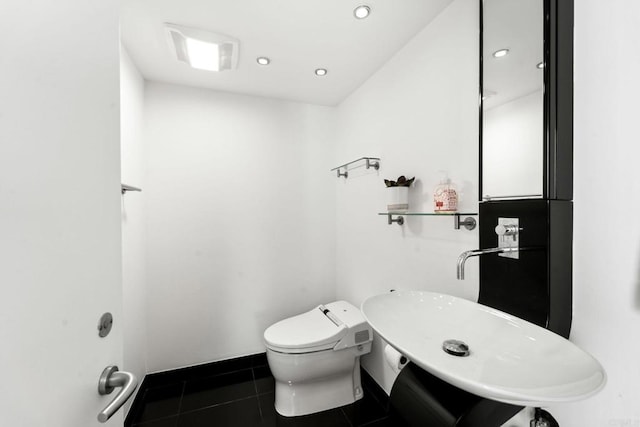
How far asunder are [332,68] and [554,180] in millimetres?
1449

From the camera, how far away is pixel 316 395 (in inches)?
65.4

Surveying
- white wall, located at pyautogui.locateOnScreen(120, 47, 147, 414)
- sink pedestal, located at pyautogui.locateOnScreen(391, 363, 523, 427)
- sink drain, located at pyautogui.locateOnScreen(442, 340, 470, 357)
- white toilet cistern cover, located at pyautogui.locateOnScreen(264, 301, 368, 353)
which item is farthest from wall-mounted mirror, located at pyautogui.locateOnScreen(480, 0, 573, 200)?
white wall, located at pyautogui.locateOnScreen(120, 47, 147, 414)

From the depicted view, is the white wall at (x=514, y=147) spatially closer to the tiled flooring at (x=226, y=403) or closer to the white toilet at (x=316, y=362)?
the white toilet at (x=316, y=362)

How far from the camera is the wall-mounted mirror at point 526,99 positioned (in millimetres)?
803

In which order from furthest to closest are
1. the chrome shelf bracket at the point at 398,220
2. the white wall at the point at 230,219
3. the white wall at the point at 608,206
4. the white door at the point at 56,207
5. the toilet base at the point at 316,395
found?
the white wall at the point at 230,219 → the toilet base at the point at 316,395 → the chrome shelf bracket at the point at 398,220 → the white wall at the point at 608,206 → the white door at the point at 56,207

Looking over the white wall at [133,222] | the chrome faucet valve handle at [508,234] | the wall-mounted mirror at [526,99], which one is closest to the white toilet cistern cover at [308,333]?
the white wall at [133,222]

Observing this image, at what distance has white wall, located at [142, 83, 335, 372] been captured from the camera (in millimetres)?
1934

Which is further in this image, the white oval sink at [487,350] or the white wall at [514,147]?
the white wall at [514,147]

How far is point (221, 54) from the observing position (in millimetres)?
1584

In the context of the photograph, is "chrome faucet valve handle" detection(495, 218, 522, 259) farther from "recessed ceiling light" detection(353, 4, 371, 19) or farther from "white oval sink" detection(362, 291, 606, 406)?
"recessed ceiling light" detection(353, 4, 371, 19)

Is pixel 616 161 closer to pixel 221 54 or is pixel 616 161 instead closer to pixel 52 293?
pixel 52 293

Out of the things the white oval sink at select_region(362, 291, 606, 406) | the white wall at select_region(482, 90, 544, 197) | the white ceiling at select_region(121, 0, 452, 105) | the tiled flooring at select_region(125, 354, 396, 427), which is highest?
the white ceiling at select_region(121, 0, 452, 105)

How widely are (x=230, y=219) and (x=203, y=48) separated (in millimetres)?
1168

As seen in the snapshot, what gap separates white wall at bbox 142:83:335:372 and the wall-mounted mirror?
4.92 ft
